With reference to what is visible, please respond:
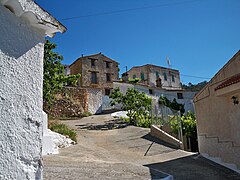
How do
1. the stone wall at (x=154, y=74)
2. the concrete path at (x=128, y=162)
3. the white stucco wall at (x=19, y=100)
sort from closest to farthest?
the white stucco wall at (x=19, y=100), the concrete path at (x=128, y=162), the stone wall at (x=154, y=74)

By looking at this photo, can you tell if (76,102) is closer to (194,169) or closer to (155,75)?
(155,75)

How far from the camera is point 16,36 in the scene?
2.35 meters

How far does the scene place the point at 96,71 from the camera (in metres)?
31.5

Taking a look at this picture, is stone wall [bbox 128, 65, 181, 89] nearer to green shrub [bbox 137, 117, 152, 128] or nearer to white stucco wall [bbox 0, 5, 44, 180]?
green shrub [bbox 137, 117, 152, 128]

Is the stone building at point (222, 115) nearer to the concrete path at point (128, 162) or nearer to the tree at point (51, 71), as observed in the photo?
the concrete path at point (128, 162)

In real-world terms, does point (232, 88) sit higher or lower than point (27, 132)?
higher

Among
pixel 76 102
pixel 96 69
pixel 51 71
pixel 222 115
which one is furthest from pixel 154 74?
pixel 222 115

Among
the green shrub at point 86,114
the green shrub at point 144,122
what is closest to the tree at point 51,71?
the green shrub at point 144,122

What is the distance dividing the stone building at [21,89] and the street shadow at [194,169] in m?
4.20

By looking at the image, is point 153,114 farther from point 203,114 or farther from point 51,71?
point 51,71

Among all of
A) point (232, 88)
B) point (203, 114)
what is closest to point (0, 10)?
point (232, 88)

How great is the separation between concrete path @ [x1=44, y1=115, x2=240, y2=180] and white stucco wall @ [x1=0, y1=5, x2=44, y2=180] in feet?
5.06

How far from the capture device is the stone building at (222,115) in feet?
24.5

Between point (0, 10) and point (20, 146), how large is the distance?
142cm
